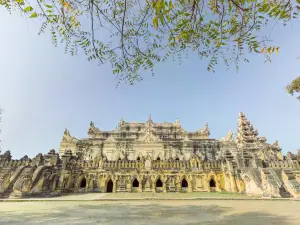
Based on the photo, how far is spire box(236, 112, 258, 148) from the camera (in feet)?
107

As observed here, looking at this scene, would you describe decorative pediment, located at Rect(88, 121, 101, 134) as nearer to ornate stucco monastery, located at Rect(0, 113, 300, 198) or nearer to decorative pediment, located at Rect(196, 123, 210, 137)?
ornate stucco monastery, located at Rect(0, 113, 300, 198)

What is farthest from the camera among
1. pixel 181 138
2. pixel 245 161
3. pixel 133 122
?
pixel 133 122

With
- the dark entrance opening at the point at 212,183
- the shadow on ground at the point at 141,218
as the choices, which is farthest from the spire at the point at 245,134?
the shadow on ground at the point at 141,218

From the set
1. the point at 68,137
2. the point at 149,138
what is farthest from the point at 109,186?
the point at 68,137

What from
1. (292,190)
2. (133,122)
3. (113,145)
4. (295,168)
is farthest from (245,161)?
(133,122)

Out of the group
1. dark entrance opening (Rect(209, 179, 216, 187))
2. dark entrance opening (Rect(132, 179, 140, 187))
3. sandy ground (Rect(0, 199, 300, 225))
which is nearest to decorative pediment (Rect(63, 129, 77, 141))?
dark entrance opening (Rect(132, 179, 140, 187))

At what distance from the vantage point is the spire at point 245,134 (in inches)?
1281

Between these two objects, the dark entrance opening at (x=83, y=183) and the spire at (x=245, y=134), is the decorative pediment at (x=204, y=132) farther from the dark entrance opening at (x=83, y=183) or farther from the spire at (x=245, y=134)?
the dark entrance opening at (x=83, y=183)

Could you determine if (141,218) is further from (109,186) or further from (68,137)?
(68,137)

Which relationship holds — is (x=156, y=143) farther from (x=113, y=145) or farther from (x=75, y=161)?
(x=75, y=161)

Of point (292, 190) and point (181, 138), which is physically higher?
point (181, 138)

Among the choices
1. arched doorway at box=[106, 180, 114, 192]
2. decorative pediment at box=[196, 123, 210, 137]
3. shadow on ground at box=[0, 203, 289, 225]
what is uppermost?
decorative pediment at box=[196, 123, 210, 137]

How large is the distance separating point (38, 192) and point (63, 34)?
13.0 metres

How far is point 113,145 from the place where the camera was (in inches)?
1138
